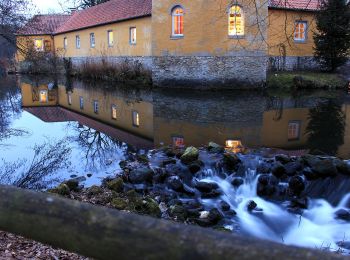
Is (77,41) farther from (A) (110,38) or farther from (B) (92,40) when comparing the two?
(A) (110,38)

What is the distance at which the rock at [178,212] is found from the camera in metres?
6.07

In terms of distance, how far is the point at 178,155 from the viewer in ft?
30.7

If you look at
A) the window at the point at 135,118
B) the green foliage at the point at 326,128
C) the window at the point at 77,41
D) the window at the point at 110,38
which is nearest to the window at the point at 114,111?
the window at the point at 135,118

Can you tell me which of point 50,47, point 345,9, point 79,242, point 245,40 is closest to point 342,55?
point 345,9

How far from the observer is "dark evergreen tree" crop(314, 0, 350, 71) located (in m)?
20.7

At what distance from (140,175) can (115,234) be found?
6.58 m

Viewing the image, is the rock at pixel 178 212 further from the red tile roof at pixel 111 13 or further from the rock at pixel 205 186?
the red tile roof at pixel 111 13

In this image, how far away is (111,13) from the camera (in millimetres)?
29781

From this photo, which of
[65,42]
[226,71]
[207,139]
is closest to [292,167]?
[207,139]

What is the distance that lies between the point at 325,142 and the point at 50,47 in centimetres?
3812

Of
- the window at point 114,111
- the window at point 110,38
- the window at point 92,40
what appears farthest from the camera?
the window at point 92,40

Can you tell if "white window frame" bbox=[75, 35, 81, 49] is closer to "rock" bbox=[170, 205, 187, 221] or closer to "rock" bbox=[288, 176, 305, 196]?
"rock" bbox=[288, 176, 305, 196]

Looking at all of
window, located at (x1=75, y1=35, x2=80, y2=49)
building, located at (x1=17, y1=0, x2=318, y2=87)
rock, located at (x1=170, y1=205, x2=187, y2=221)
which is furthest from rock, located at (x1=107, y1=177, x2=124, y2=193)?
window, located at (x1=75, y1=35, x2=80, y2=49)

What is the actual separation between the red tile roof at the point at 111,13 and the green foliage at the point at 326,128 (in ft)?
41.6
